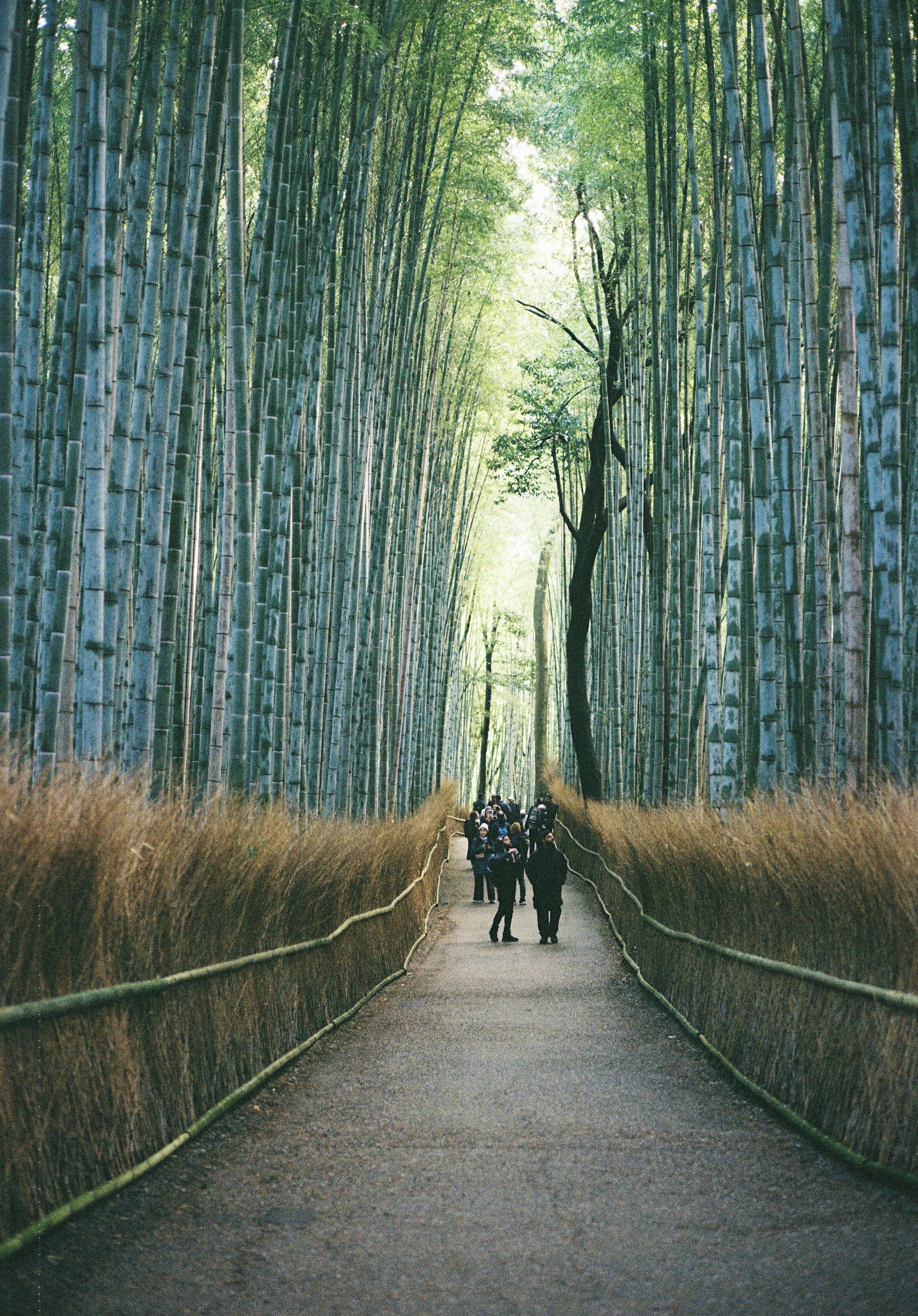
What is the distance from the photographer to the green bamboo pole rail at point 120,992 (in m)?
2.67

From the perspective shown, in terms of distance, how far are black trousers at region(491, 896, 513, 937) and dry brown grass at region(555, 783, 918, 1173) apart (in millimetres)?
3832

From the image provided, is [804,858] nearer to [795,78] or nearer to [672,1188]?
[672,1188]

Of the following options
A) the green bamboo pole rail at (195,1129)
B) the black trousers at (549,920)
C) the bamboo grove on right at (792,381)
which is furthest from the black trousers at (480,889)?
the green bamboo pole rail at (195,1129)

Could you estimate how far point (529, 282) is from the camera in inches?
A: 642

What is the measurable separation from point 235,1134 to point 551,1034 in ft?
7.01

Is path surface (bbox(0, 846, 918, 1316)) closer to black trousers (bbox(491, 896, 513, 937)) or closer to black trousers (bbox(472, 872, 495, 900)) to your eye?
black trousers (bbox(491, 896, 513, 937))

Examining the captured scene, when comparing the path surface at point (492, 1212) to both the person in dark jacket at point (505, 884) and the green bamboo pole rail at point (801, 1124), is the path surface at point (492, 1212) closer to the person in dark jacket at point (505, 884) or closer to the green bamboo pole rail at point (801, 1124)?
the green bamboo pole rail at point (801, 1124)

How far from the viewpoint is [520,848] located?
1286 cm

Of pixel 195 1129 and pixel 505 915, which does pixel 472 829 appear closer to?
pixel 505 915

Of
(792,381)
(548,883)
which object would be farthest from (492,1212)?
(548,883)

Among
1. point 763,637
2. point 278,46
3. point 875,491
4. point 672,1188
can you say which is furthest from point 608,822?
point 672,1188

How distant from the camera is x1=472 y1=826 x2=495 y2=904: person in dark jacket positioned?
1325 cm

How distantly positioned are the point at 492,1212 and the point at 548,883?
6.93 m

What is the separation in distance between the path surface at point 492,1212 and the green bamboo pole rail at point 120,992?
433 mm
